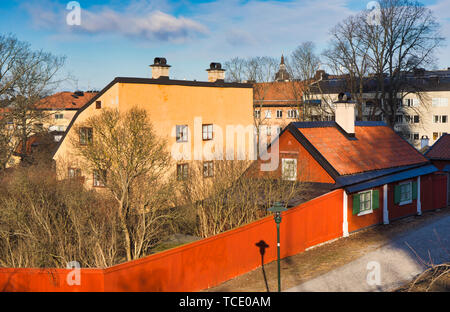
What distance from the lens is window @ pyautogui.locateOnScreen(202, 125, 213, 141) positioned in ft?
99.6

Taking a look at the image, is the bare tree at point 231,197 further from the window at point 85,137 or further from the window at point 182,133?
the window at point 182,133

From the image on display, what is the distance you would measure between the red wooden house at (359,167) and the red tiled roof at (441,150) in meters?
5.04

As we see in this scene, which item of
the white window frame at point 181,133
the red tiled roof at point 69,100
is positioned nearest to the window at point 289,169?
the white window frame at point 181,133

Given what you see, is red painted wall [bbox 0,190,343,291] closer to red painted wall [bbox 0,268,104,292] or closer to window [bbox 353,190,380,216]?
red painted wall [bbox 0,268,104,292]

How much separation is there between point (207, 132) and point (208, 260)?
16.0 meters

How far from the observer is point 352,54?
4634 cm

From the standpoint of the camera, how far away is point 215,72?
33.0m

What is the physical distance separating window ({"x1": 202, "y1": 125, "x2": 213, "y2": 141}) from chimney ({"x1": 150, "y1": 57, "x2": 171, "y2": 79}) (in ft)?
12.3

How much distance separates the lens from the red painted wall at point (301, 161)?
22077 mm

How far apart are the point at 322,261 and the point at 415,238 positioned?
5.20 m

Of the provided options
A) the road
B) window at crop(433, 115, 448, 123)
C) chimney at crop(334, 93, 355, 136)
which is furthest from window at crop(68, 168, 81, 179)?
window at crop(433, 115, 448, 123)

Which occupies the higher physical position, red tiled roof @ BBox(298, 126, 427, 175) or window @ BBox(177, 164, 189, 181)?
red tiled roof @ BBox(298, 126, 427, 175)

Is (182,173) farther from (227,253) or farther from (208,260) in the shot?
(208,260)
